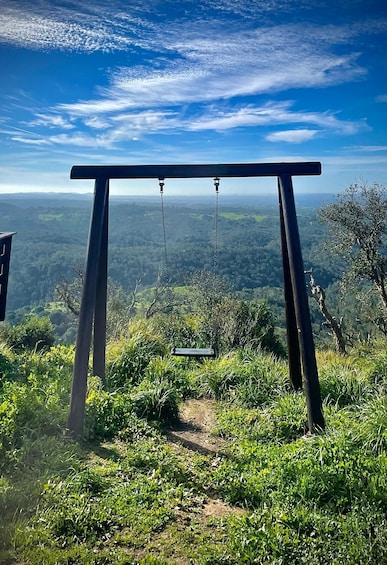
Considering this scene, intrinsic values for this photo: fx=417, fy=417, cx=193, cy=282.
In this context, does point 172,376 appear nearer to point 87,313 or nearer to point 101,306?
point 101,306

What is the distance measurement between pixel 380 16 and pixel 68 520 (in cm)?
1042

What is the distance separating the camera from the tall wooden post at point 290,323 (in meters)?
5.50

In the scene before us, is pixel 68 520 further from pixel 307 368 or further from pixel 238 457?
pixel 307 368

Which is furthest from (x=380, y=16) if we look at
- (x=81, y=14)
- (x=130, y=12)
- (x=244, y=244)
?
(x=244, y=244)

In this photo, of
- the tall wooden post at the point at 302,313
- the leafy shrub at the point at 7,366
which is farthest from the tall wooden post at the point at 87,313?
the tall wooden post at the point at 302,313

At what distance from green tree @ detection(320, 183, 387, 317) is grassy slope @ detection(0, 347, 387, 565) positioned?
12692 millimetres

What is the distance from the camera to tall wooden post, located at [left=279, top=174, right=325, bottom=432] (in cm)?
461

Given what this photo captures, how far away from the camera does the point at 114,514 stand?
11.3 ft

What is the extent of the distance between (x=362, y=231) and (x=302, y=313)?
14047 millimetres

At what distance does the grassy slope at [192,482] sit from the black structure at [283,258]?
0.41 metres

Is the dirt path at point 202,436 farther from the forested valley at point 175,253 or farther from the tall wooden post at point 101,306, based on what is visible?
the forested valley at point 175,253

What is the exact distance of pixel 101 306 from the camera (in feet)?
18.6

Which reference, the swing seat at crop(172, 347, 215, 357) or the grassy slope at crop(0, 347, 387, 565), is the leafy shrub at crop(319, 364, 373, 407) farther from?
the swing seat at crop(172, 347, 215, 357)

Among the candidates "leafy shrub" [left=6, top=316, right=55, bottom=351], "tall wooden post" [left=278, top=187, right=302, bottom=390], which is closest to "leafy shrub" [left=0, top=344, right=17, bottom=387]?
"leafy shrub" [left=6, top=316, right=55, bottom=351]
